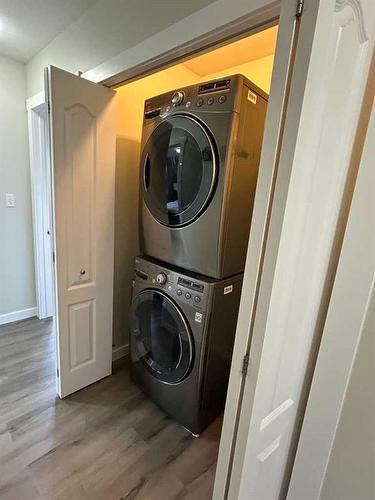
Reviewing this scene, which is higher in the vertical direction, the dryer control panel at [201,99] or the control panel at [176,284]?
the dryer control panel at [201,99]

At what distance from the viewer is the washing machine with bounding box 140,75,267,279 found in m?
1.30

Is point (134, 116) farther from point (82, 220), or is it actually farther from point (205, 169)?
point (205, 169)

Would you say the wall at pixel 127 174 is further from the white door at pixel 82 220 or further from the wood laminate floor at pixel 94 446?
the wood laminate floor at pixel 94 446

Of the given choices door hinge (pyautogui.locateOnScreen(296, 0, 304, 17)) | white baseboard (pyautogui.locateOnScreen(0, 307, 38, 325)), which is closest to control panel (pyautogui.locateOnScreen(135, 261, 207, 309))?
door hinge (pyautogui.locateOnScreen(296, 0, 304, 17))

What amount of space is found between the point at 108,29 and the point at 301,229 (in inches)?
64.2

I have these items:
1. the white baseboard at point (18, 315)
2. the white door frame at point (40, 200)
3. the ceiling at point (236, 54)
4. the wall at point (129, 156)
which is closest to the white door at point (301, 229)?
the ceiling at point (236, 54)

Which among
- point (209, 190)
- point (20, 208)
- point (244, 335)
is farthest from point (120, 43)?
point (20, 208)

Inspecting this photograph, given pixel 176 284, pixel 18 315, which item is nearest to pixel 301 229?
pixel 176 284

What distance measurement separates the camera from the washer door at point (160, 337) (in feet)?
5.11

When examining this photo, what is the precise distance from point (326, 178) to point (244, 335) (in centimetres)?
46

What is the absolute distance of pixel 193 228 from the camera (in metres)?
1.47

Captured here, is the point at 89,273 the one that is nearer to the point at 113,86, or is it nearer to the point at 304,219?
the point at 113,86

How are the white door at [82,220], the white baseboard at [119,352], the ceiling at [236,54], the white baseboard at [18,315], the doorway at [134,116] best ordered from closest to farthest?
the white door at [82,220], the ceiling at [236,54], the doorway at [134,116], the white baseboard at [119,352], the white baseboard at [18,315]

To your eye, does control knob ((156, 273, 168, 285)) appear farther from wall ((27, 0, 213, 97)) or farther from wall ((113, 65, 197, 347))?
wall ((27, 0, 213, 97))
